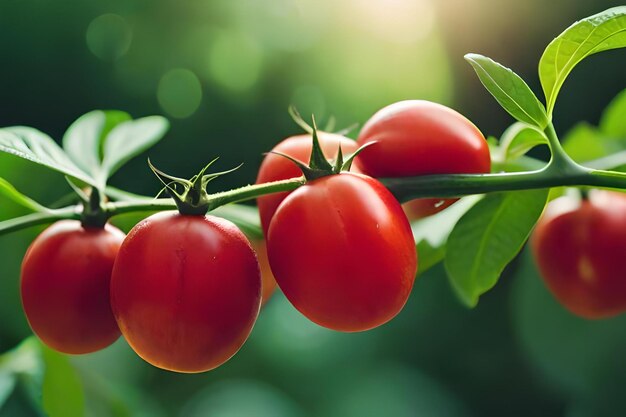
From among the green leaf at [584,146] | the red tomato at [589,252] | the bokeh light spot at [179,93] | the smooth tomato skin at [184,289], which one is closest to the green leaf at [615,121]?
the green leaf at [584,146]

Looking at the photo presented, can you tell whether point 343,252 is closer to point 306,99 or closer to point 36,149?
point 36,149

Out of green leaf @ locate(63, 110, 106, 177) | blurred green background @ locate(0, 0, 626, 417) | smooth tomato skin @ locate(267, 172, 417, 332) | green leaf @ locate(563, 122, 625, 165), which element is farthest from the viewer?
blurred green background @ locate(0, 0, 626, 417)

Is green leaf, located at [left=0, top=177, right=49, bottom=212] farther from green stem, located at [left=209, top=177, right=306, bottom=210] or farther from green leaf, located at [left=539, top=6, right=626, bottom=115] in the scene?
green leaf, located at [left=539, top=6, right=626, bottom=115]

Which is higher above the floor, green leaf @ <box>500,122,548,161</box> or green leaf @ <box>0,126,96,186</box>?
green leaf @ <box>0,126,96,186</box>

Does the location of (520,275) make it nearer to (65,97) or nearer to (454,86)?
(454,86)

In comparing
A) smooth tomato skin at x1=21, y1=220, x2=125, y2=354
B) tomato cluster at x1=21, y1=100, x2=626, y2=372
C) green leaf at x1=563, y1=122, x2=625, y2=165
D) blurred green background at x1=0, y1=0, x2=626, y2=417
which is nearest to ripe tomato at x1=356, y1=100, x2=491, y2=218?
tomato cluster at x1=21, y1=100, x2=626, y2=372

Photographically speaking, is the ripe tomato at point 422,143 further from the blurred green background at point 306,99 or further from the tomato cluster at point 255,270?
the blurred green background at point 306,99
